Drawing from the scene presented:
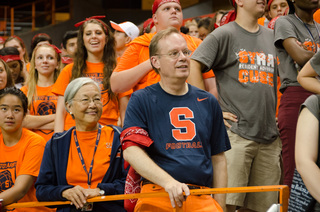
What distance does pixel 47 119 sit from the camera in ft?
15.4

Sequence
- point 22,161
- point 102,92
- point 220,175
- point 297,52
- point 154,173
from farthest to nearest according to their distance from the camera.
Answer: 1. point 102,92
2. point 22,161
3. point 297,52
4. point 220,175
5. point 154,173

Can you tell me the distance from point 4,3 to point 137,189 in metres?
17.7

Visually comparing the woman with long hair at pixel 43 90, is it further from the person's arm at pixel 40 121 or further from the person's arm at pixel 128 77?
the person's arm at pixel 128 77

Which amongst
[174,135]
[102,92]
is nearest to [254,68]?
[174,135]

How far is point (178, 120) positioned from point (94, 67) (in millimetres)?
1861

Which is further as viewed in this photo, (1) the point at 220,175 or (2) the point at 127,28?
(2) the point at 127,28

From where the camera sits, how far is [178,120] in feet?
9.34

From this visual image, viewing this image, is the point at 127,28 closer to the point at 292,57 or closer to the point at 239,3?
the point at 239,3

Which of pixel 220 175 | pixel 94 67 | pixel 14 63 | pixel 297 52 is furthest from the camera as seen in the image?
pixel 14 63

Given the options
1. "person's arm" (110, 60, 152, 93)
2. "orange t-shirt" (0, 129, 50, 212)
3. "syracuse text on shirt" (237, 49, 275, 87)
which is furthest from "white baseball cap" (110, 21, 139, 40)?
"syracuse text on shirt" (237, 49, 275, 87)

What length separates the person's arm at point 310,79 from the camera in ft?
9.11

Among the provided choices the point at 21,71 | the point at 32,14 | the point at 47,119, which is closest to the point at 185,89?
the point at 47,119

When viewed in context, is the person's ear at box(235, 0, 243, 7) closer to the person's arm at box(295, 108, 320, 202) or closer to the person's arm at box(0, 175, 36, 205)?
the person's arm at box(295, 108, 320, 202)

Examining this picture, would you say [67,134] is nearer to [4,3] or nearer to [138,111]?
[138,111]
